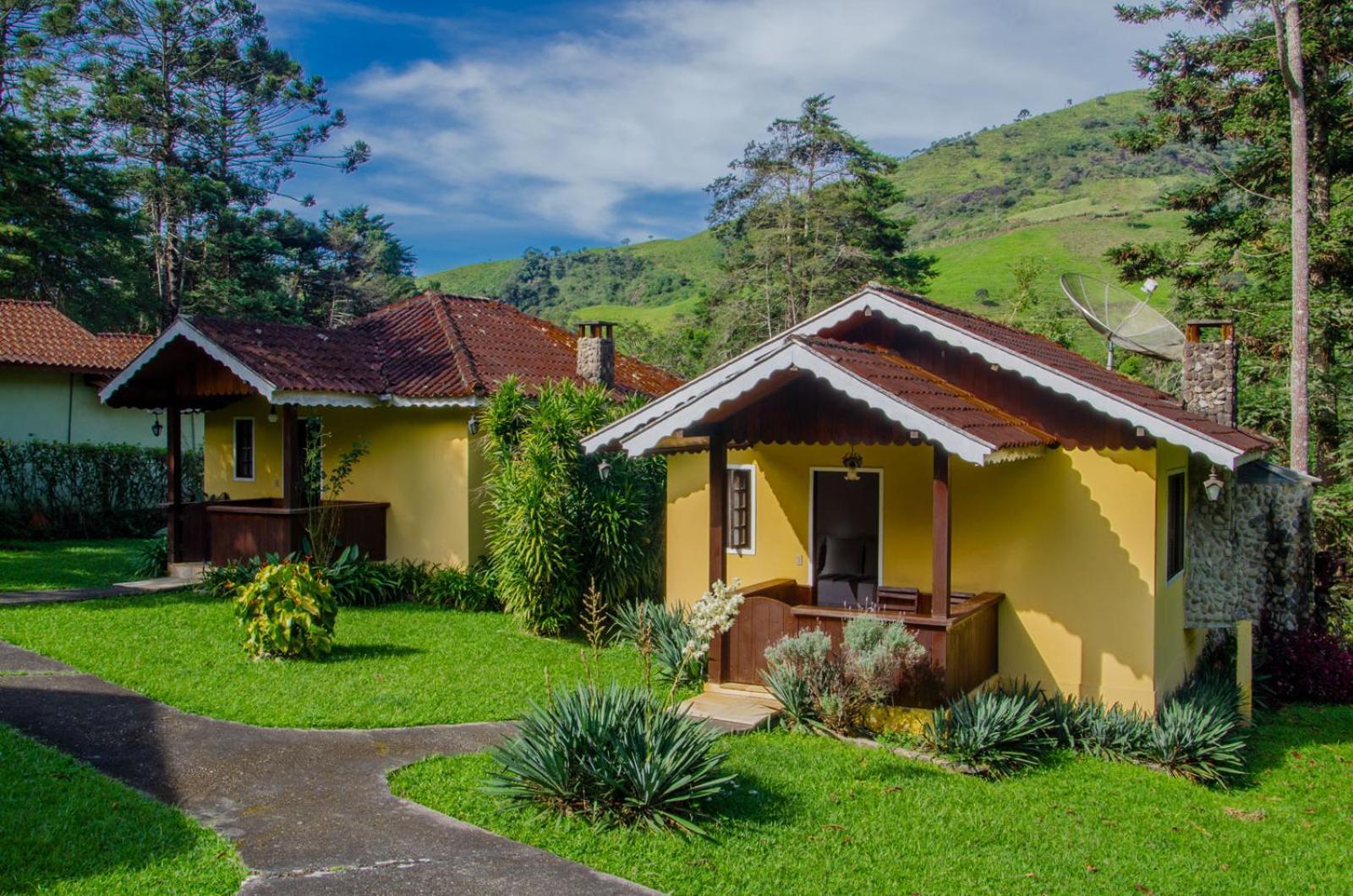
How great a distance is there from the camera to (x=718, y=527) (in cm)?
1068

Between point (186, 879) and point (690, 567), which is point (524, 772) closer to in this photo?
point (186, 879)

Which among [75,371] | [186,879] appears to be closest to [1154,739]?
[186,879]

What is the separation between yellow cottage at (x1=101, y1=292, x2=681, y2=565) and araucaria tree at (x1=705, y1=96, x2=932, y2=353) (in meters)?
18.8

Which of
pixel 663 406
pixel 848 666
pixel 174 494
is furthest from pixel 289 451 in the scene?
pixel 848 666

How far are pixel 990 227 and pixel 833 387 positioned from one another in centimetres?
6177

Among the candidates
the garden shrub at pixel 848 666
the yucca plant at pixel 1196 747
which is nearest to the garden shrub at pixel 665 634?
the garden shrub at pixel 848 666

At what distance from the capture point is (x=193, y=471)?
83.7 ft

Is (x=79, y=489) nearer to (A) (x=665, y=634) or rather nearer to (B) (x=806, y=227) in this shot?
(A) (x=665, y=634)

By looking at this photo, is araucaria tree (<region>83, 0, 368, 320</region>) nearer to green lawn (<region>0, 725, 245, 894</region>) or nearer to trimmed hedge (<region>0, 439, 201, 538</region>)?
trimmed hedge (<region>0, 439, 201, 538</region>)

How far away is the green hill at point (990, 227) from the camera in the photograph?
55.2m

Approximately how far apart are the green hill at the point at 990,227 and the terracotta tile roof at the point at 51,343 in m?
27.2

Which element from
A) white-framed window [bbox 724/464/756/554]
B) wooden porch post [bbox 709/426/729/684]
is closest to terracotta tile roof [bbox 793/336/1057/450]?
wooden porch post [bbox 709/426/729/684]

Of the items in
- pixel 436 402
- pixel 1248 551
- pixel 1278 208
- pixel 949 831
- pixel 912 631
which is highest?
pixel 1278 208

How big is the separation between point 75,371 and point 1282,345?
1078 inches
